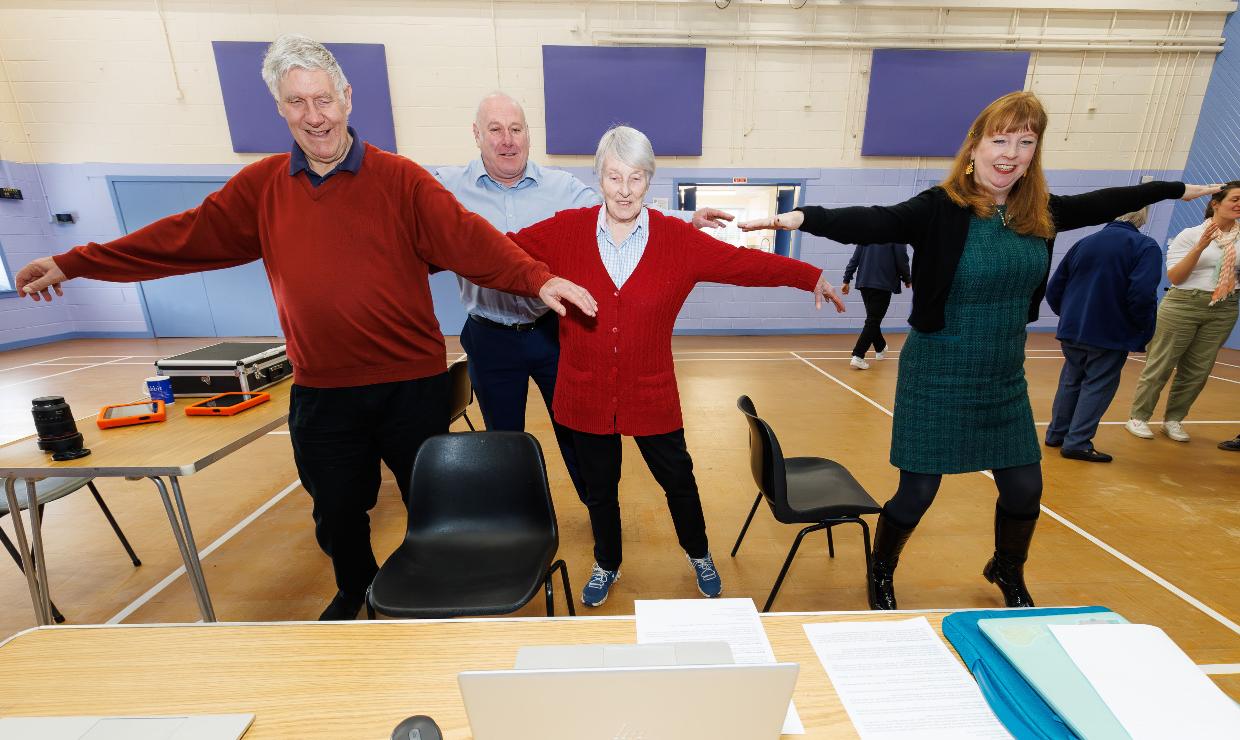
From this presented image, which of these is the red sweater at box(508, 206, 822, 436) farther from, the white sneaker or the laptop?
the white sneaker

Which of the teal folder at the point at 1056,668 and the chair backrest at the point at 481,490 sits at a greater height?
the teal folder at the point at 1056,668

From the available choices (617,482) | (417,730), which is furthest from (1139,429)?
(417,730)

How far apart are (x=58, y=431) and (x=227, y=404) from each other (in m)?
0.56

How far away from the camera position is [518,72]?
22.0 ft

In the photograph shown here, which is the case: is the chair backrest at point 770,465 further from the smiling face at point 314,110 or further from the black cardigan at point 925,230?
the smiling face at point 314,110

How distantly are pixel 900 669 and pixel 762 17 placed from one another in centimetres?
788

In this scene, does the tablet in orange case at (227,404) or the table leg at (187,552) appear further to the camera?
the tablet in orange case at (227,404)

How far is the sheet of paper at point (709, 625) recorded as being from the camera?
0.91 metres

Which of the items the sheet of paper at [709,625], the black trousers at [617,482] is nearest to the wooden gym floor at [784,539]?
the black trousers at [617,482]

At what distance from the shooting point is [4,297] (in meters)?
6.98

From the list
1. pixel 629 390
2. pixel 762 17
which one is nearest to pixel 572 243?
pixel 629 390

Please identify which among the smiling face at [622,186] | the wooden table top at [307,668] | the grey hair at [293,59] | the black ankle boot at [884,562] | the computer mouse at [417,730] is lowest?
the black ankle boot at [884,562]

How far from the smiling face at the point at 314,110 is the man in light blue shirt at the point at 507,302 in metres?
0.75

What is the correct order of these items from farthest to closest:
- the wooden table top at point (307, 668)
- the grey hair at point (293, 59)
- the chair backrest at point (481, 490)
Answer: the chair backrest at point (481, 490) < the grey hair at point (293, 59) < the wooden table top at point (307, 668)
